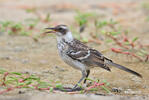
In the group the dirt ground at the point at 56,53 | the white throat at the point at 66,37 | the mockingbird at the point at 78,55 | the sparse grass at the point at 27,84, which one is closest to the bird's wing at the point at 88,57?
the mockingbird at the point at 78,55

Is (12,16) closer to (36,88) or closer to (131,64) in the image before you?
(131,64)

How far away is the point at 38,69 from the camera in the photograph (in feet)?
23.2

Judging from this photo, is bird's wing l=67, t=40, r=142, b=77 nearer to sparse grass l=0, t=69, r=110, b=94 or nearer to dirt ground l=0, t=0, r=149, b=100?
dirt ground l=0, t=0, r=149, b=100

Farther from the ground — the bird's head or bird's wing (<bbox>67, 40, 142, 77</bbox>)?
the bird's head

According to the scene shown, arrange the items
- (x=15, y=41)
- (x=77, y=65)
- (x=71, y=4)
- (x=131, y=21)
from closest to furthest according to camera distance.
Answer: (x=77, y=65)
(x=15, y=41)
(x=131, y=21)
(x=71, y=4)

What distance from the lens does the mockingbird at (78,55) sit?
6.03 m

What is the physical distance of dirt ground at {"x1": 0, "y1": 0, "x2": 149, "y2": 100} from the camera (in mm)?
5534

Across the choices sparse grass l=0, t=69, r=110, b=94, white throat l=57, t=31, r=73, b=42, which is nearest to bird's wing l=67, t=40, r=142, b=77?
white throat l=57, t=31, r=73, b=42

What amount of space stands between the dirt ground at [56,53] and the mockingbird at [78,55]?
0.37 m

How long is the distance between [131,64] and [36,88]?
9.33ft

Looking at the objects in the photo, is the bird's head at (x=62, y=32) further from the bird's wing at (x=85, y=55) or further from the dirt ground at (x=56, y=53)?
the dirt ground at (x=56, y=53)

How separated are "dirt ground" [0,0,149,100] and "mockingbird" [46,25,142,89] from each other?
37 centimetres

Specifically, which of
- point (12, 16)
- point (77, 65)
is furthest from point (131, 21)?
point (77, 65)

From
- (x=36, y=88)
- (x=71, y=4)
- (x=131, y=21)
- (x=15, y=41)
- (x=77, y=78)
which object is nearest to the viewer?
(x=36, y=88)
